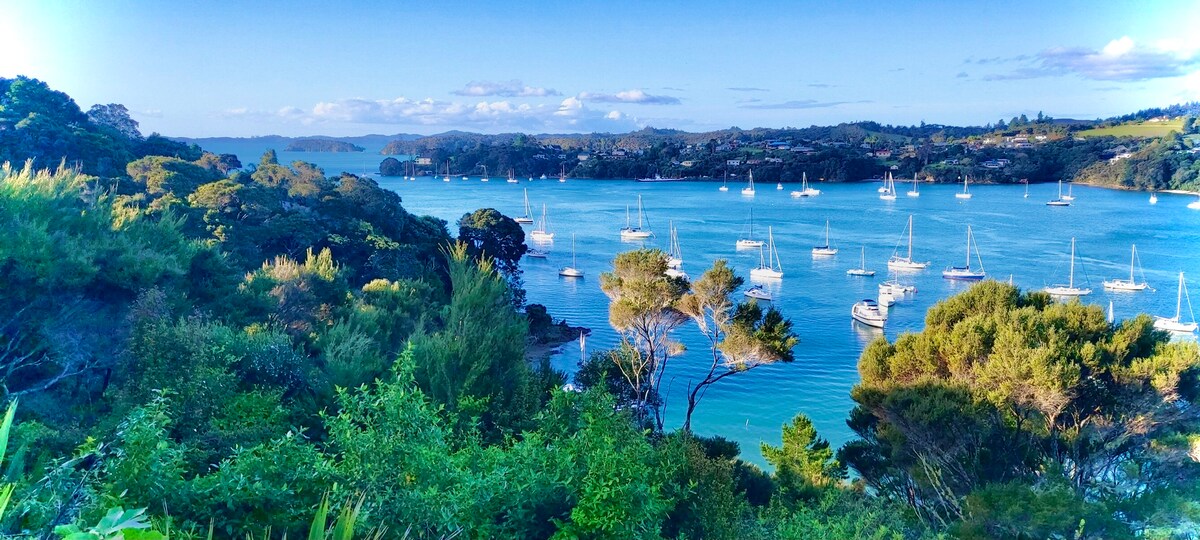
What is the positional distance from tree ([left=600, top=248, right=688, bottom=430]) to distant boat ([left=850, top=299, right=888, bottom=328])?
39.5 feet

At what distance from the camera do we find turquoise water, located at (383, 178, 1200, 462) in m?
17.1

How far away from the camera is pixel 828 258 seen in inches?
1284

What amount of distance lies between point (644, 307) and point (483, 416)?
4.38 metres

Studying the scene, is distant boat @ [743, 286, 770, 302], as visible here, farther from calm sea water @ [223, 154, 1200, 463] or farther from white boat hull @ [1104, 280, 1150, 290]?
white boat hull @ [1104, 280, 1150, 290]

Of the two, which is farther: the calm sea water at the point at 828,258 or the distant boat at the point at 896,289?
the distant boat at the point at 896,289

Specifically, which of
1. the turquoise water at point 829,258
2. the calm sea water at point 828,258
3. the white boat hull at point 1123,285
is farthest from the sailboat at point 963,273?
the white boat hull at point 1123,285

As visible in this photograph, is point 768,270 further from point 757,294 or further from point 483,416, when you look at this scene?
point 483,416

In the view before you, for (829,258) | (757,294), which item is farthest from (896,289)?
(829,258)

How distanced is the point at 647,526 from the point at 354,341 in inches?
229

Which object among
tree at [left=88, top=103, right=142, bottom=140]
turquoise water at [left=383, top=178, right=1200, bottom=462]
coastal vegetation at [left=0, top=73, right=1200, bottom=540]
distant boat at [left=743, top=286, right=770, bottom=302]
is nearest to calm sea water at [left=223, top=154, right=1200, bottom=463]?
turquoise water at [left=383, top=178, right=1200, bottom=462]

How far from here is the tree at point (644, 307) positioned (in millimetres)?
11086

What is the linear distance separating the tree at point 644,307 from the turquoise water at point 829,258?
294 centimetres

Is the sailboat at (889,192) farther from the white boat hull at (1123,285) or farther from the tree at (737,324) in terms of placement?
the tree at (737,324)

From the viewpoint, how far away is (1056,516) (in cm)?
560
